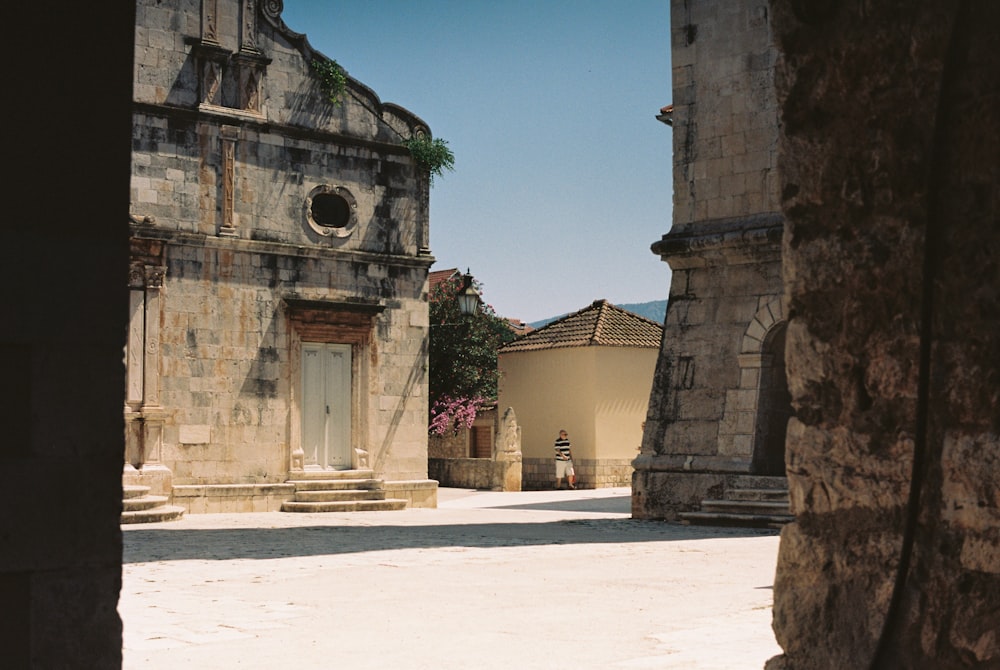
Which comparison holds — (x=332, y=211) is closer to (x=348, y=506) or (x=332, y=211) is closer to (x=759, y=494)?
(x=348, y=506)

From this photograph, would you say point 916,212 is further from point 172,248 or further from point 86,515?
point 172,248

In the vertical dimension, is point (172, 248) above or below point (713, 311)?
above

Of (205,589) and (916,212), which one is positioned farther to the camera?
(205,589)

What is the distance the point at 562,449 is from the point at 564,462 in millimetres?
396

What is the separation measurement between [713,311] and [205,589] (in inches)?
355

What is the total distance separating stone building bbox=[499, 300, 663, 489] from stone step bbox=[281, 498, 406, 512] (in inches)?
498

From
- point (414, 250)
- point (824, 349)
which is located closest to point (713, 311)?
point (414, 250)

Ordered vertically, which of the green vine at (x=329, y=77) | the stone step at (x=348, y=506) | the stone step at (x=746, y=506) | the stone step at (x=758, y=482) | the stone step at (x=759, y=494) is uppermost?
the green vine at (x=329, y=77)

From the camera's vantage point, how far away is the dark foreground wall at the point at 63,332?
2859 millimetres

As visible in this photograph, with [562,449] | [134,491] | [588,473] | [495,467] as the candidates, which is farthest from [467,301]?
[588,473]

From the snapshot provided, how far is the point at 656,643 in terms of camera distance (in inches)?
235

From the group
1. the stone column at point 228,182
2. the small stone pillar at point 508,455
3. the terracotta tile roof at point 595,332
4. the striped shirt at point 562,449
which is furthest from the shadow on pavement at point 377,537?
the terracotta tile roof at point 595,332

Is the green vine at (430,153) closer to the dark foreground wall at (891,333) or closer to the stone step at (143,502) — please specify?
the stone step at (143,502)

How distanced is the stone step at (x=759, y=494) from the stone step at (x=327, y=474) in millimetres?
7095
